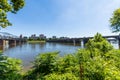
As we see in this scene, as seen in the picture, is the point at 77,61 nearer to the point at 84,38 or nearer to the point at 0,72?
the point at 0,72

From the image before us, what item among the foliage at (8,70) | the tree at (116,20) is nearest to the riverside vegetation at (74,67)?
the foliage at (8,70)

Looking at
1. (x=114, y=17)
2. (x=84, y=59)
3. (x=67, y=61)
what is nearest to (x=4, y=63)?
(x=67, y=61)

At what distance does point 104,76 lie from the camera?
7.79 metres

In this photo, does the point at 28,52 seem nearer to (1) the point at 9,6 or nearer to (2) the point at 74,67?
(1) the point at 9,6

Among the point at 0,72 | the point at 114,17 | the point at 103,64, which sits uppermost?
the point at 114,17

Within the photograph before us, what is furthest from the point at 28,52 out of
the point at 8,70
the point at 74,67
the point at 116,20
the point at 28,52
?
the point at 74,67

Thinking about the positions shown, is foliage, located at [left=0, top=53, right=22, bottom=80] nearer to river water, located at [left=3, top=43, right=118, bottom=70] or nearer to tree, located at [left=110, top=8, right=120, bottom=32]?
river water, located at [left=3, top=43, right=118, bottom=70]

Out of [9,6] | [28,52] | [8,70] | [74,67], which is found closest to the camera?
[74,67]

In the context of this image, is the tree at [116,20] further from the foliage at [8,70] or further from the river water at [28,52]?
the foliage at [8,70]

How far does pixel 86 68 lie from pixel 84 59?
3.92 feet

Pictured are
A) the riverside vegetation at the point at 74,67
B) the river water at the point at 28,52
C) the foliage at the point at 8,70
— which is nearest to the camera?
the riverside vegetation at the point at 74,67

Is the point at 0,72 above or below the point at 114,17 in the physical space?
below

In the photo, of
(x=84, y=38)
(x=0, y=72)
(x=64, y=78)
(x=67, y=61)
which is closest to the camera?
(x=64, y=78)

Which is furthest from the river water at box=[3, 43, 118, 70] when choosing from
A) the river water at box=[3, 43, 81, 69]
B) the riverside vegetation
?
the riverside vegetation
